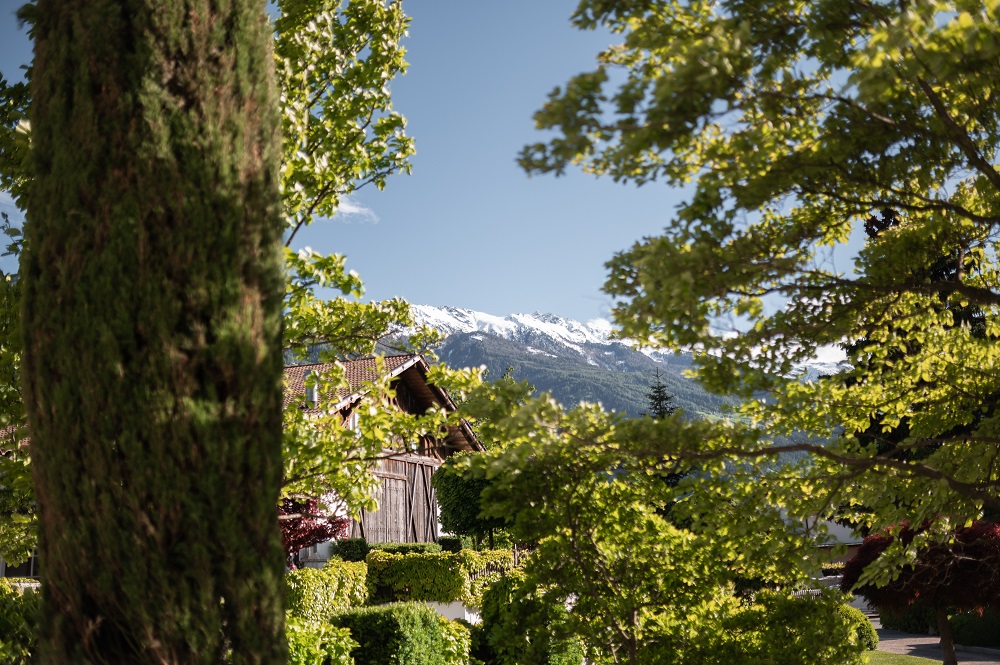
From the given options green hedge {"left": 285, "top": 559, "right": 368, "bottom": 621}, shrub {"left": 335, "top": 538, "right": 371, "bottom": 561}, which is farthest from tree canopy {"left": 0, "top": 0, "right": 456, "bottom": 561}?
shrub {"left": 335, "top": 538, "right": 371, "bottom": 561}

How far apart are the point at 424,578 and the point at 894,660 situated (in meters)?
10.8

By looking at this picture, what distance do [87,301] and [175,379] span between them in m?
0.69

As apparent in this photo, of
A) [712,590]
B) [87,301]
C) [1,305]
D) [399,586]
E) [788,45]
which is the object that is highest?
[788,45]

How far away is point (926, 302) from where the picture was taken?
6930mm

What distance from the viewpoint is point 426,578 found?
19547mm

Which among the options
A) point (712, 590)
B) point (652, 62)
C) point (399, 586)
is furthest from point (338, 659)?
point (399, 586)

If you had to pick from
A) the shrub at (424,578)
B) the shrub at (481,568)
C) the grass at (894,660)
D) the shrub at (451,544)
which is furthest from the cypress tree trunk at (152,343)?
the shrub at (451,544)

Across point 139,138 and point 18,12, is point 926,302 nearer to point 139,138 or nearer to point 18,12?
point 139,138

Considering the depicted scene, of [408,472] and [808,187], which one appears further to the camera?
[408,472]

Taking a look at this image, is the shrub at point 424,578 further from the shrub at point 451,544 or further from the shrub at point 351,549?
the shrub at point 451,544

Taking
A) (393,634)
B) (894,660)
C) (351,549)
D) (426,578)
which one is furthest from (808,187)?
(351,549)

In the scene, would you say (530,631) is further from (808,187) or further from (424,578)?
(424,578)

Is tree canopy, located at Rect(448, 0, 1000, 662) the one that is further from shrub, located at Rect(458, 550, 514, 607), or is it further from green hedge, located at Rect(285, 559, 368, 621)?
shrub, located at Rect(458, 550, 514, 607)

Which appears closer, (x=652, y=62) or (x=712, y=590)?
(x=652, y=62)
